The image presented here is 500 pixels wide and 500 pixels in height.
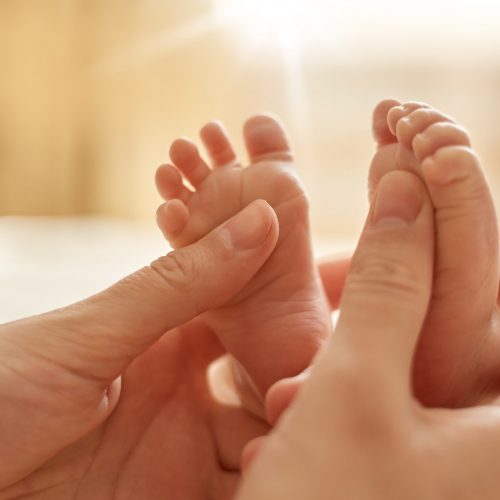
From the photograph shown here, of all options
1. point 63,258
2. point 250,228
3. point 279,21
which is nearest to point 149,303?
point 250,228

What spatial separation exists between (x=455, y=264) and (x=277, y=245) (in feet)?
0.95

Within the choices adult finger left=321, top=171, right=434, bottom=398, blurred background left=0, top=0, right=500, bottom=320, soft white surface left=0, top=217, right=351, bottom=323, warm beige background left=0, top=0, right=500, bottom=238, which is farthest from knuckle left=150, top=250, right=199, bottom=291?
warm beige background left=0, top=0, right=500, bottom=238

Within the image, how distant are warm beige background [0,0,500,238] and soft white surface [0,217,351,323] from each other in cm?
78

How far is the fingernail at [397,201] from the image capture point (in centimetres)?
60

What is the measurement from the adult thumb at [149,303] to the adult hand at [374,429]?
25 cm

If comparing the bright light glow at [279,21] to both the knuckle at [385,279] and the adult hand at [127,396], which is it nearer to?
the adult hand at [127,396]

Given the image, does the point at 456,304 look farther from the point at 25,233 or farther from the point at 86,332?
the point at 25,233

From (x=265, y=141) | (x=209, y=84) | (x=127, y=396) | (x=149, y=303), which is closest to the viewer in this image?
(x=149, y=303)

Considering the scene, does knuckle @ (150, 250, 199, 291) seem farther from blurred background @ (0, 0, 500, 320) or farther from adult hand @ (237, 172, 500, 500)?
blurred background @ (0, 0, 500, 320)

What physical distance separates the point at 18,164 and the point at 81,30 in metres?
0.61

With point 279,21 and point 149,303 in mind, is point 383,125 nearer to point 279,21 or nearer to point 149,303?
point 149,303

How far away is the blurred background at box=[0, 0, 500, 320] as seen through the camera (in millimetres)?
2279

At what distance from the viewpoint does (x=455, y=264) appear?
2.04 ft

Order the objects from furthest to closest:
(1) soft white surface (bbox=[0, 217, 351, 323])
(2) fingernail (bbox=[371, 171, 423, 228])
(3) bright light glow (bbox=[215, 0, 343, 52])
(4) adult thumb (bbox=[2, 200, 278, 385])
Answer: (3) bright light glow (bbox=[215, 0, 343, 52]) → (1) soft white surface (bbox=[0, 217, 351, 323]) → (4) adult thumb (bbox=[2, 200, 278, 385]) → (2) fingernail (bbox=[371, 171, 423, 228])
